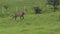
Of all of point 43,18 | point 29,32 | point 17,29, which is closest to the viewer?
point 29,32

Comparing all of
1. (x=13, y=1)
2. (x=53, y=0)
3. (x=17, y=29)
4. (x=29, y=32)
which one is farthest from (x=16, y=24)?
(x=13, y=1)

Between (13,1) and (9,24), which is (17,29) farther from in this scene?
(13,1)

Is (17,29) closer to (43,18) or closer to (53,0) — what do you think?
(43,18)

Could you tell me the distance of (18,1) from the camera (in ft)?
89.7

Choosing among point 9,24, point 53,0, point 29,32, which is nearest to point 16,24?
point 9,24

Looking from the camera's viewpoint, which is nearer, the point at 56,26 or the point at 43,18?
the point at 56,26

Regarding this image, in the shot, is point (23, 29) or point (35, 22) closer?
point (23, 29)

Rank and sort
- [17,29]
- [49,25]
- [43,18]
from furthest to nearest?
[43,18] < [49,25] < [17,29]

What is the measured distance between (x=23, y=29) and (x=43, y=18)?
3424 mm

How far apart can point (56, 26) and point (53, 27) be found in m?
0.33

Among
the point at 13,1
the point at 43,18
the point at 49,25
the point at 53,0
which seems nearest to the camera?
the point at 49,25

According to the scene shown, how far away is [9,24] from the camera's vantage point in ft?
49.4

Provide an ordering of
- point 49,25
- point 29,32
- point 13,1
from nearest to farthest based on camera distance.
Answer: point 29,32 → point 49,25 → point 13,1

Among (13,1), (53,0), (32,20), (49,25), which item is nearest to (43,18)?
(32,20)
